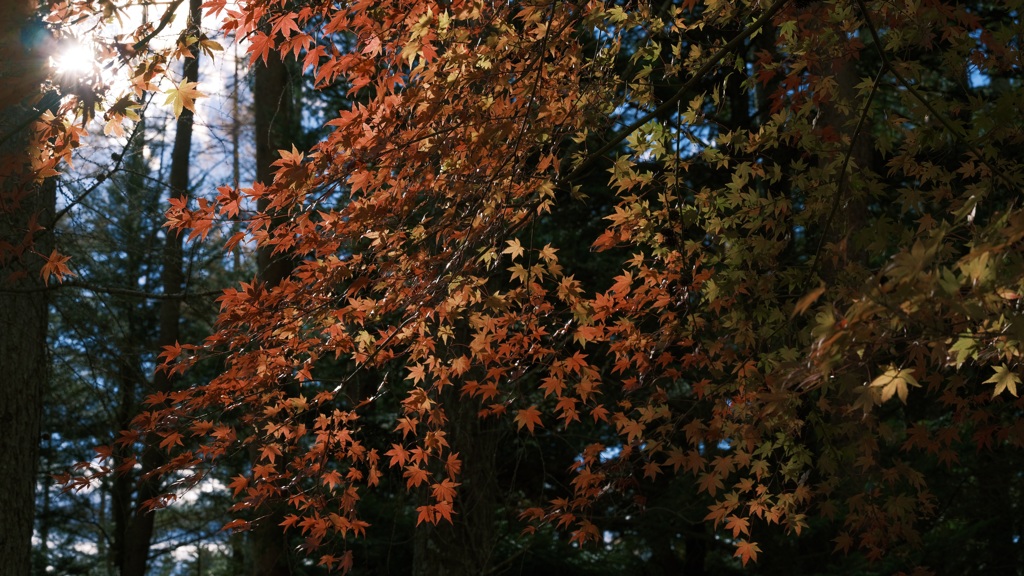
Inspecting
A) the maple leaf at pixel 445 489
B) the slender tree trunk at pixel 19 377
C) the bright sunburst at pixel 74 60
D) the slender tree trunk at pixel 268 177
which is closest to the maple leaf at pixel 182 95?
the bright sunburst at pixel 74 60

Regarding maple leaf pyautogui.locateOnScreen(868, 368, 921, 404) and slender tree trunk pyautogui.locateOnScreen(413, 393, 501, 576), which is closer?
maple leaf pyautogui.locateOnScreen(868, 368, 921, 404)

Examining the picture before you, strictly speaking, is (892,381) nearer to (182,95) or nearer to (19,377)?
(182,95)

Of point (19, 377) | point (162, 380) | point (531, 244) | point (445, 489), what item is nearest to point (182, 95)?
point (531, 244)

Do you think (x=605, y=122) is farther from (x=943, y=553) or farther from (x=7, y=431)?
(x=943, y=553)

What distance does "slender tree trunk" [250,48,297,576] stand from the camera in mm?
6402

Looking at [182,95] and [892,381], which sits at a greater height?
[182,95]

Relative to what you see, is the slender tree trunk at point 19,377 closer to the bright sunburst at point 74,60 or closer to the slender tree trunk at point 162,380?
the bright sunburst at point 74,60

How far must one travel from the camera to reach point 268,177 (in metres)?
6.83

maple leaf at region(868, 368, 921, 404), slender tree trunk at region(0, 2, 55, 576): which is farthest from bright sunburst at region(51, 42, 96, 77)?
maple leaf at region(868, 368, 921, 404)

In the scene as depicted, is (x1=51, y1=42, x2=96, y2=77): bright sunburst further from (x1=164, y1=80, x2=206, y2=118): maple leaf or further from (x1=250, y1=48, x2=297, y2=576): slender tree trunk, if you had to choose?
(x1=250, y1=48, x2=297, y2=576): slender tree trunk

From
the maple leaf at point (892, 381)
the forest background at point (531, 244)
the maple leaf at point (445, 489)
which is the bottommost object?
the maple leaf at point (892, 381)

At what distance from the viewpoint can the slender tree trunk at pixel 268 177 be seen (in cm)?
640

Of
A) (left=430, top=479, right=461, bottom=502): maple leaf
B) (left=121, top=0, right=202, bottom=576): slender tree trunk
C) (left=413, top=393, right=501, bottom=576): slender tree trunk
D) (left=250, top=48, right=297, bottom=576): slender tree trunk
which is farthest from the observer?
(left=121, top=0, right=202, bottom=576): slender tree trunk

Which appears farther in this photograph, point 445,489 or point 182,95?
point 445,489
